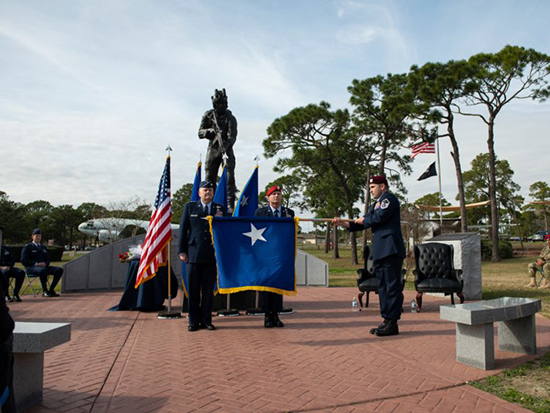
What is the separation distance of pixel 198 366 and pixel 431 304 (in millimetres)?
6379

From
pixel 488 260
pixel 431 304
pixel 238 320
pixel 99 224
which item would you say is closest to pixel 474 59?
pixel 488 260

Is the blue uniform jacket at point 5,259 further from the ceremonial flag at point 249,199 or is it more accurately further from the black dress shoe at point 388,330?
the black dress shoe at point 388,330

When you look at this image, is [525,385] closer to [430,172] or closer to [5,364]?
[5,364]

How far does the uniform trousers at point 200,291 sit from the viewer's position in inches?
247

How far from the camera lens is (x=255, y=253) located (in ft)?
19.9

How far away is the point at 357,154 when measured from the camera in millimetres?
26203

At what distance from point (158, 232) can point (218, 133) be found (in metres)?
3.36

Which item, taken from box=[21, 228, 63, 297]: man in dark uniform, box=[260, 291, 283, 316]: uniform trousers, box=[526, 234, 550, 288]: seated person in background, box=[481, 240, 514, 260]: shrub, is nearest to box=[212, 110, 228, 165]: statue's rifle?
box=[260, 291, 283, 316]: uniform trousers

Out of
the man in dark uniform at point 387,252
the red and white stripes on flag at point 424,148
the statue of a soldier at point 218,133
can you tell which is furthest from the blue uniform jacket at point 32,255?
the red and white stripes on flag at point 424,148

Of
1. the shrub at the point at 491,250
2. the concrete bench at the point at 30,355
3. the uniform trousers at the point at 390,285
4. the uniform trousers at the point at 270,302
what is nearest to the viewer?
the concrete bench at the point at 30,355

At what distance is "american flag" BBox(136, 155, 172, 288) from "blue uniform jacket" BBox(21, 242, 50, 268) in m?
4.78

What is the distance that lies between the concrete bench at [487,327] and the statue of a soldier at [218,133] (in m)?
6.59

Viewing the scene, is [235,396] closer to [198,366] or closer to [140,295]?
[198,366]

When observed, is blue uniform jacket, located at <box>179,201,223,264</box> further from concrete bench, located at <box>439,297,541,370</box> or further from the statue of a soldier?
the statue of a soldier
